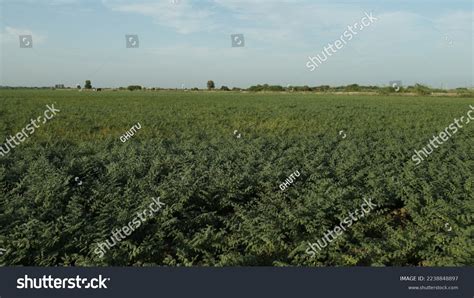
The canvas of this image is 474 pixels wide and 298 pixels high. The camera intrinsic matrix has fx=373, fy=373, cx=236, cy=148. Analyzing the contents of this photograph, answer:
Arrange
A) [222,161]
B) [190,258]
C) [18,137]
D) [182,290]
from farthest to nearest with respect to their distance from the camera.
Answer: [18,137], [222,161], [190,258], [182,290]

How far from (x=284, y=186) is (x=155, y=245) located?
350cm

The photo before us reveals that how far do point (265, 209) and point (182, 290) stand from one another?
267 centimetres

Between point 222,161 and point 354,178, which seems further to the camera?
point 222,161

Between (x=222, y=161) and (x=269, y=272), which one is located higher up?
(x=222, y=161)

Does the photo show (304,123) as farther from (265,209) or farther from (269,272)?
(269,272)

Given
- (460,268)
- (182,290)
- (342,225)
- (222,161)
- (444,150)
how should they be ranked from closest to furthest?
(182,290)
(460,268)
(342,225)
(222,161)
(444,150)

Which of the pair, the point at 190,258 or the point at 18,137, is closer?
the point at 190,258

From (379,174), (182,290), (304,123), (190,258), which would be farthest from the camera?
(304,123)

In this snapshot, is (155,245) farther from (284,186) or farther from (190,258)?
(284,186)

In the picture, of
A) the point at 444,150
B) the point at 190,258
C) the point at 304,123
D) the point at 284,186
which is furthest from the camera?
the point at 304,123

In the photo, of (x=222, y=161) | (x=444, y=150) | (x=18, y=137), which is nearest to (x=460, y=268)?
(x=222, y=161)

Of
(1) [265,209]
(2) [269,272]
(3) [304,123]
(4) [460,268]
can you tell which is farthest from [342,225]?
(3) [304,123]

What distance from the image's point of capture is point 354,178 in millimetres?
8406

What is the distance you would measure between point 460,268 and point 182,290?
3.81 m
